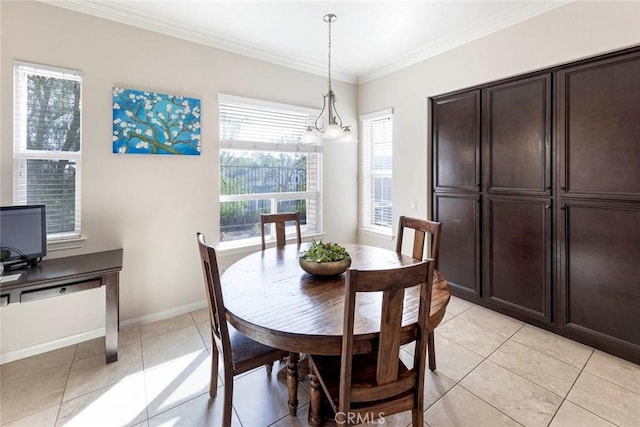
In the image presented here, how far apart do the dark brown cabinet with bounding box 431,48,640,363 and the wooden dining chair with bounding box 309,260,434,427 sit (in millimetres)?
2049

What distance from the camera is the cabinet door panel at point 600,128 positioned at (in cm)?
216

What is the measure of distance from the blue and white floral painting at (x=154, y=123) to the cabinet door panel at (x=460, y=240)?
283 centimetres

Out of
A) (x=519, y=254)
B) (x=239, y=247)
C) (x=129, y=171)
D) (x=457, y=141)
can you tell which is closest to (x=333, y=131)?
(x=457, y=141)

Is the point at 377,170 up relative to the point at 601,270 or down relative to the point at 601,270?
up

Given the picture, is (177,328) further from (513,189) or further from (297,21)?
(513,189)

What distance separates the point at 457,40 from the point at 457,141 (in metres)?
1.04

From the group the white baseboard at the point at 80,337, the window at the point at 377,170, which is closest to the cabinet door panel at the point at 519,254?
the window at the point at 377,170

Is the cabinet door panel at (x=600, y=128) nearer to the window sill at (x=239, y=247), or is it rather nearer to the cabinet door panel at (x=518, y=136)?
the cabinet door panel at (x=518, y=136)

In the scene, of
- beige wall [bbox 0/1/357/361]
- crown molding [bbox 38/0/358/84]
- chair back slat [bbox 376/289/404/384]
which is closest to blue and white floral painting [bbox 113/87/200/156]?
beige wall [bbox 0/1/357/361]

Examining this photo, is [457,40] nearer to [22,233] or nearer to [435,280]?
[435,280]

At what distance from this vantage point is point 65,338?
8.21ft

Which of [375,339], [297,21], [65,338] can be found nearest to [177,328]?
[65,338]

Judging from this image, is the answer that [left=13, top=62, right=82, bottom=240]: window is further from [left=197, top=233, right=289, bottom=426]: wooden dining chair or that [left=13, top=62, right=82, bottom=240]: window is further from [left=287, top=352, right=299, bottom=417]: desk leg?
[left=287, top=352, right=299, bottom=417]: desk leg

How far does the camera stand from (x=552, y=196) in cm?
258
